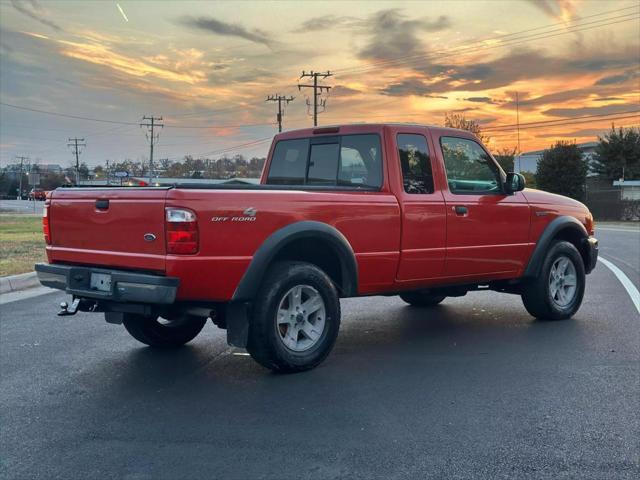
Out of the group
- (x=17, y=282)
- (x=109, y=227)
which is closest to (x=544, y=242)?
(x=109, y=227)

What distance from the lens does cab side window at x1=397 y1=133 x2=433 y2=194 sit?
6.20 m

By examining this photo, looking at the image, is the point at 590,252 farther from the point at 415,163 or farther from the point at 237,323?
the point at 237,323

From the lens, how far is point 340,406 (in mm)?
4551

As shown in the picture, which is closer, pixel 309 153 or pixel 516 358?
pixel 516 358

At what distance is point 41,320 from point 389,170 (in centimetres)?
460

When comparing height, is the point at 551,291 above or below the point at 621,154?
below

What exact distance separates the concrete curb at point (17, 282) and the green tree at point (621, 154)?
54.1 m

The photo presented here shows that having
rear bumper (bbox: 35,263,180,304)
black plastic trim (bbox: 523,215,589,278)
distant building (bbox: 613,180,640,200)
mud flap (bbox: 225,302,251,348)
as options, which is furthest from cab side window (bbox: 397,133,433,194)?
distant building (bbox: 613,180,640,200)

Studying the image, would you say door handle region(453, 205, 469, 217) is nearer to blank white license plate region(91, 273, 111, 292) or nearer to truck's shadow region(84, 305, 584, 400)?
truck's shadow region(84, 305, 584, 400)

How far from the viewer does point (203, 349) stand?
6.31 meters

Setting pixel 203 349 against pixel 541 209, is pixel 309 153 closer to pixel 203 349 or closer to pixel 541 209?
pixel 203 349

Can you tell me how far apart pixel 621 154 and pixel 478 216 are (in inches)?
2170

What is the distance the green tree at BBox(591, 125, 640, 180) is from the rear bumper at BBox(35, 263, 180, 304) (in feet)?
188

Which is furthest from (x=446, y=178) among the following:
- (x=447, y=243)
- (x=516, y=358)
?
(x=516, y=358)
